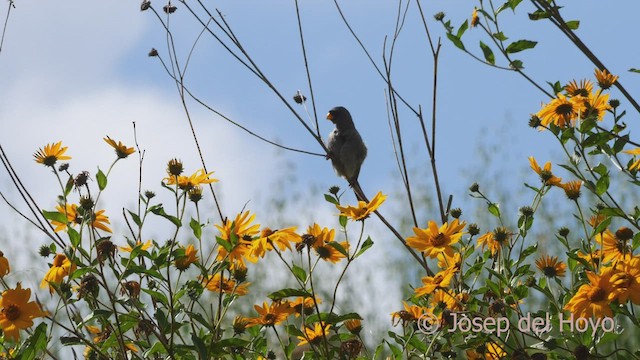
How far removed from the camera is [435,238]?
86.7 inches

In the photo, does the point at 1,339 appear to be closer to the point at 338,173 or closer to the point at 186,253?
the point at 186,253

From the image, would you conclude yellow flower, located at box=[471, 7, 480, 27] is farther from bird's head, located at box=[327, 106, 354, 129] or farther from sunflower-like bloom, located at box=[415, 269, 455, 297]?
bird's head, located at box=[327, 106, 354, 129]

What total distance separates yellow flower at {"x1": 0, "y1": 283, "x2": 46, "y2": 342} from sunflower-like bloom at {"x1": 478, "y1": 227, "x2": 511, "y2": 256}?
125 cm

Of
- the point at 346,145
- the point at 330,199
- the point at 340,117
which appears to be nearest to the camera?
the point at 330,199

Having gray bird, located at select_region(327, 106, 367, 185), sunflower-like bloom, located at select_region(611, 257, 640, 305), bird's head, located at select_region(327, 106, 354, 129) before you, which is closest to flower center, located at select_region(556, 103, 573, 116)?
sunflower-like bloom, located at select_region(611, 257, 640, 305)

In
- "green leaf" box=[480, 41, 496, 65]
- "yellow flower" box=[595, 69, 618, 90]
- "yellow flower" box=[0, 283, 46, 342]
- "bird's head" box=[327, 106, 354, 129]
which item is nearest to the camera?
"yellow flower" box=[0, 283, 46, 342]

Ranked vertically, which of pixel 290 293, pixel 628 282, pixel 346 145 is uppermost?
pixel 346 145

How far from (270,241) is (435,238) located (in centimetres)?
42

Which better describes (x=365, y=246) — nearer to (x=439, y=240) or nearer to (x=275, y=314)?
(x=439, y=240)

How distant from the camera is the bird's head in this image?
593 centimetres

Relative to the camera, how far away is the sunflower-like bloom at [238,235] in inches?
84.9

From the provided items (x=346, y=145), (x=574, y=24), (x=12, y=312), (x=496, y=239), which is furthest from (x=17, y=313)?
(x=346, y=145)

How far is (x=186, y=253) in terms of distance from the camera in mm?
2303

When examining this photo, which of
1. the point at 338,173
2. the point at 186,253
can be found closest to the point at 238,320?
the point at 186,253
